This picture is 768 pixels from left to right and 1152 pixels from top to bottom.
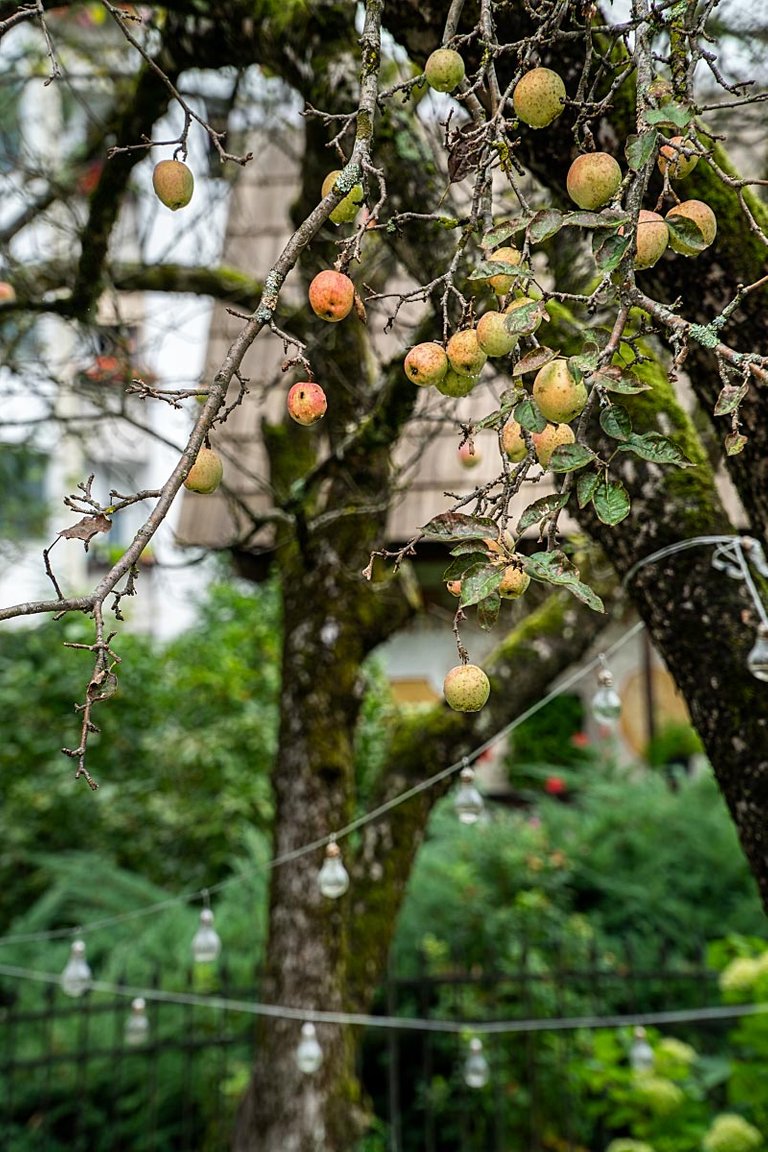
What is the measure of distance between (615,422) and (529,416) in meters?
0.10

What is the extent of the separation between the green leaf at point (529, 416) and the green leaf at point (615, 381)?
0.06 m

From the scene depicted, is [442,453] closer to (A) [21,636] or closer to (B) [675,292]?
(A) [21,636]

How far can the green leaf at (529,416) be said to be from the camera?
116cm

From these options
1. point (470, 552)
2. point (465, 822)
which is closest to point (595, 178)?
point (470, 552)

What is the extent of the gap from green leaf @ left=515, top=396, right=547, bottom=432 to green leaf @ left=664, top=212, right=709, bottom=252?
0.89ft

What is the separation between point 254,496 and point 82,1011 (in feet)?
10.2

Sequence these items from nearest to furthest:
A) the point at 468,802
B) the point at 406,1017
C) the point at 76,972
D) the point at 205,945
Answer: the point at 468,802 → the point at 205,945 → the point at 76,972 → the point at 406,1017

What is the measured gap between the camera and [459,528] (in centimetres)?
121

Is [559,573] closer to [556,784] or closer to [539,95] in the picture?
[539,95]

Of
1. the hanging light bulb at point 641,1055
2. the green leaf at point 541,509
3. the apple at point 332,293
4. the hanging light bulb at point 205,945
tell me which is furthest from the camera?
the hanging light bulb at point 641,1055

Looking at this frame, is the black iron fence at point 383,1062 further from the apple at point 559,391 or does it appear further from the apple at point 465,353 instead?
the apple at point 559,391

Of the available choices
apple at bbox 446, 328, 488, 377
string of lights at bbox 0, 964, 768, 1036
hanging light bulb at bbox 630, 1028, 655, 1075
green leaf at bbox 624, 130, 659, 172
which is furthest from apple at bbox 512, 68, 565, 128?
hanging light bulb at bbox 630, 1028, 655, 1075

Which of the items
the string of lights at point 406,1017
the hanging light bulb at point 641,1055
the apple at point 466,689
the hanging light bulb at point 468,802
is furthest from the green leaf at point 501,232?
the hanging light bulb at point 641,1055

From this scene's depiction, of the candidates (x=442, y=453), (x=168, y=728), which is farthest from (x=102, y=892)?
(x=442, y=453)
